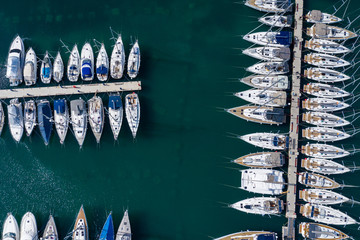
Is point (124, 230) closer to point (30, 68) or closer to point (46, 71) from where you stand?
point (46, 71)

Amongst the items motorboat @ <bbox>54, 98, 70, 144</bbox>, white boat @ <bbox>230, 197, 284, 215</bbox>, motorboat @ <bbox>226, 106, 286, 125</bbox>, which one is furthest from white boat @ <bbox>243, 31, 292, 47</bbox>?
motorboat @ <bbox>54, 98, 70, 144</bbox>

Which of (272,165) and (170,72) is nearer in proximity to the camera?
(272,165)

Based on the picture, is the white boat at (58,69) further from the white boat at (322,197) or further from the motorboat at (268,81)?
the white boat at (322,197)

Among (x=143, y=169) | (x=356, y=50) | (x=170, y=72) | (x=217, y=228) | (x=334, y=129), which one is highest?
(x=356, y=50)

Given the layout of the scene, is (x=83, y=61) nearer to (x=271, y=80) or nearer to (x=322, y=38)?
(x=271, y=80)

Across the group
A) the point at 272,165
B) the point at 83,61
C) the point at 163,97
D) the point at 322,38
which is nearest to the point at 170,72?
the point at 163,97

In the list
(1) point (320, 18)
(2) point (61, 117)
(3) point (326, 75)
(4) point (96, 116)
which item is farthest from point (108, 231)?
(1) point (320, 18)
